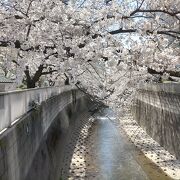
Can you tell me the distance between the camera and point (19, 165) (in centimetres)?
1056

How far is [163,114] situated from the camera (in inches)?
1378

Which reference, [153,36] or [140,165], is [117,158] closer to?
[140,165]

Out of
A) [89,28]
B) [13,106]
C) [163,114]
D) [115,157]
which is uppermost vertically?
[89,28]

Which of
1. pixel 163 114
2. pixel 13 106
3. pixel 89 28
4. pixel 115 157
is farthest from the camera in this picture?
pixel 163 114

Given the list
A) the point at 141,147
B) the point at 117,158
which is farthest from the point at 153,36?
the point at 141,147

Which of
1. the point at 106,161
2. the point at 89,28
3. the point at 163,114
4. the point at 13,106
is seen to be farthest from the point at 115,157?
the point at 13,106

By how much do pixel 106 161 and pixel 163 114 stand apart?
9.16 meters

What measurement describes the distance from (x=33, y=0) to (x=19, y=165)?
597 cm

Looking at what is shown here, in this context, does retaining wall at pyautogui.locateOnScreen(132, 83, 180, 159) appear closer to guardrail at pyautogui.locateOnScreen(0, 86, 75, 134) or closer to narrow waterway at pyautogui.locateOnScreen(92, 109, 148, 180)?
narrow waterway at pyautogui.locateOnScreen(92, 109, 148, 180)

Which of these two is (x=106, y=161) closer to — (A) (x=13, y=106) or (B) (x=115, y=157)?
(B) (x=115, y=157)

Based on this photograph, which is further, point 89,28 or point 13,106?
point 89,28

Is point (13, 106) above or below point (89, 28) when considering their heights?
below

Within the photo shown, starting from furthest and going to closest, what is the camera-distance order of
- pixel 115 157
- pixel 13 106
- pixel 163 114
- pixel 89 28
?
pixel 163 114 < pixel 115 157 < pixel 89 28 < pixel 13 106

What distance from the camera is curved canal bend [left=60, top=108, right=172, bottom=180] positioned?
2350 cm
